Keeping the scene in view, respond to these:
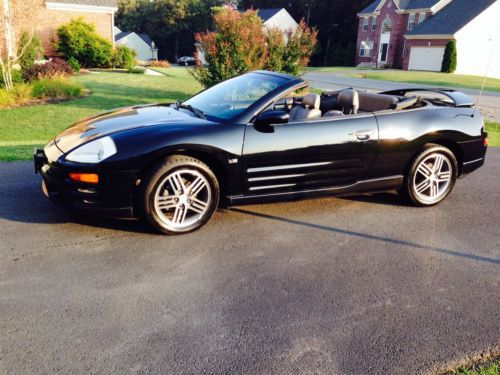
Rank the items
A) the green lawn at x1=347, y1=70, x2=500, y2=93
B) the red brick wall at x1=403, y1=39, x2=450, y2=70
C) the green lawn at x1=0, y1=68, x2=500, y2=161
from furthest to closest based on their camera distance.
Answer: the red brick wall at x1=403, y1=39, x2=450, y2=70
the green lawn at x1=347, y1=70, x2=500, y2=93
the green lawn at x1=0, y1=68, x2=500, y2=161

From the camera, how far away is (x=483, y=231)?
180 inches

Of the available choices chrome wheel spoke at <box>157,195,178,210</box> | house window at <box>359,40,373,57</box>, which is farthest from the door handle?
house window at <box>359,40,373,57</box>

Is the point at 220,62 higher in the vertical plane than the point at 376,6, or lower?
lower

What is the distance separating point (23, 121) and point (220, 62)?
5863 mm

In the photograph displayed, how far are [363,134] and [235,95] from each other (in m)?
1.43

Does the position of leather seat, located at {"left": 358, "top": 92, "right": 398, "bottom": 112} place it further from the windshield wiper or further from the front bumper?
the front bumper

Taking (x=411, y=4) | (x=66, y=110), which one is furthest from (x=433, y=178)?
(x=411, y=4)

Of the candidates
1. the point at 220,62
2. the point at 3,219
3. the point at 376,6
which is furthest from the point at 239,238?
the point at 376,6

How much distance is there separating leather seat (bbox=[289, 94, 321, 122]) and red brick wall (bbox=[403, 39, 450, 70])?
42.8 metres

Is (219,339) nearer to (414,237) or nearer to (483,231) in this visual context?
(414,237)

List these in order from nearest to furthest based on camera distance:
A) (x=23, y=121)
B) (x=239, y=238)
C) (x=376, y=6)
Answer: (x=239, y=238) → (x=23, y=121) → (x=376, y=6)

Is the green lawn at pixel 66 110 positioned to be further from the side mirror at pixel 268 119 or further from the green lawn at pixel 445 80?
the green lawn at pixel 445 80

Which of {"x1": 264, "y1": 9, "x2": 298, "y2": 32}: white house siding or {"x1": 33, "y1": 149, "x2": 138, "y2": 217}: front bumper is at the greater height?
{"x1": 264, "y1": 9, "x2": 298, "y2": 32}: white house siding

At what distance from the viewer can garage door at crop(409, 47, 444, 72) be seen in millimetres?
43719
